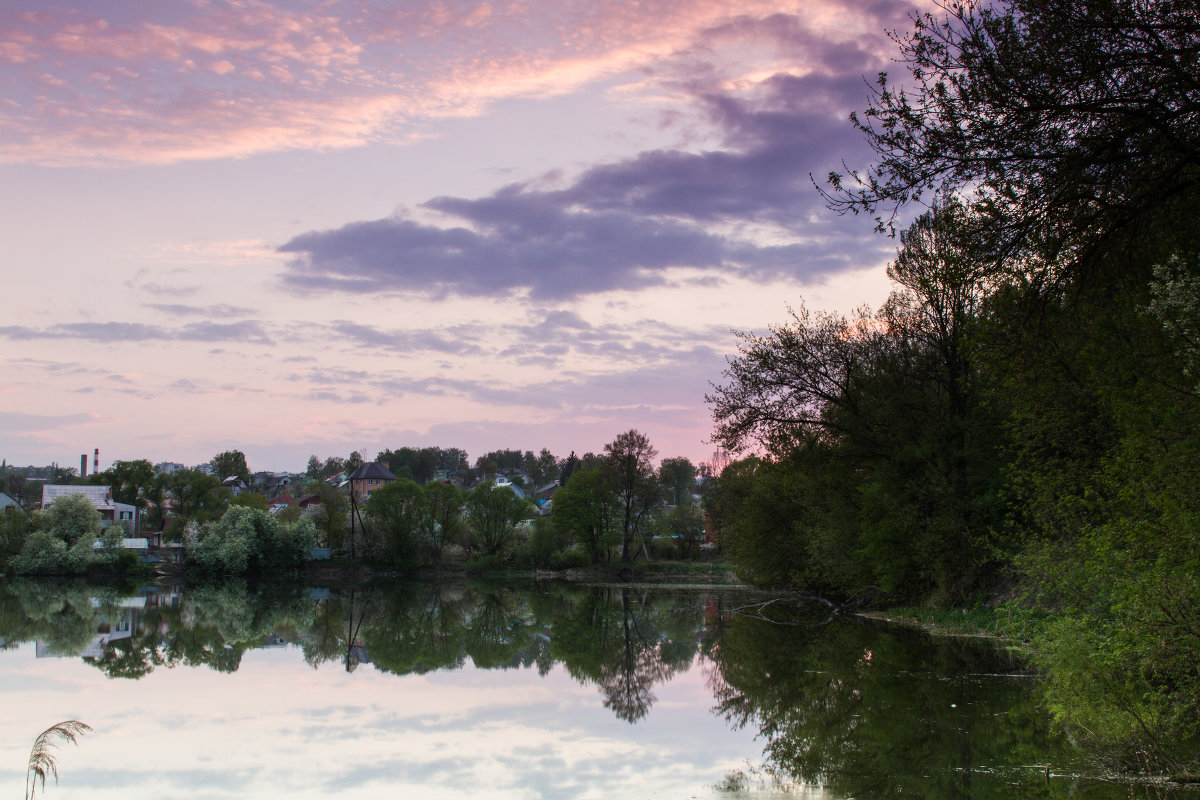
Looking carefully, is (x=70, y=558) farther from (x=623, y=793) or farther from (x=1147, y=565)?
(x=1147, y=565)

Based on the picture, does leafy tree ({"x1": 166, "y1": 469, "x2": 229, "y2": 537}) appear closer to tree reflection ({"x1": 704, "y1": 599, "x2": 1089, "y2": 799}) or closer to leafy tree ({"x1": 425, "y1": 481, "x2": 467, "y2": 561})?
leafy tree ({"x1": 425, "y1": 481, "x2": 467, "y2": 561})

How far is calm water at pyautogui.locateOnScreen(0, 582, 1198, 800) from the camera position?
33.6 feet

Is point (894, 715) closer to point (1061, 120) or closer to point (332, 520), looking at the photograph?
point (1061, 120)

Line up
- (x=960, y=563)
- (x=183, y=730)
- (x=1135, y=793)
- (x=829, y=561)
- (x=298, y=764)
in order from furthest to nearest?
(x=829, y=561) → (x=960, y=563) → (x=183, y=730) → (x=298, y=764) → (x=1135, y=793)

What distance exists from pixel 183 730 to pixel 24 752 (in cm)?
224

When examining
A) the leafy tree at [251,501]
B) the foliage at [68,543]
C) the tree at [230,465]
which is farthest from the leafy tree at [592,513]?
the tree at [230,465]

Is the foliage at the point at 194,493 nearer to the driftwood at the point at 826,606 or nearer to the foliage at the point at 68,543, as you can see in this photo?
the foliage at the point at 68,543

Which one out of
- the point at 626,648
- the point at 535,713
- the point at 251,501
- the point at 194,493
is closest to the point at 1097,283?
the point at 535,713

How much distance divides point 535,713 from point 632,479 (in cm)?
5774

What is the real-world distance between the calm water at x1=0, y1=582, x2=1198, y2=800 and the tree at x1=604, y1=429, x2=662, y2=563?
42.2 m

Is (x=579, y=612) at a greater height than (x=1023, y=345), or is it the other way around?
(x=1023, y=345)

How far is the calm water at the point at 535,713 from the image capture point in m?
10.2

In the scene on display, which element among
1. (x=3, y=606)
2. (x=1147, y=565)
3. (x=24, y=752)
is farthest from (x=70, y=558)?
(x=1147, y=565)

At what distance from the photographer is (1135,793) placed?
8.42 m
